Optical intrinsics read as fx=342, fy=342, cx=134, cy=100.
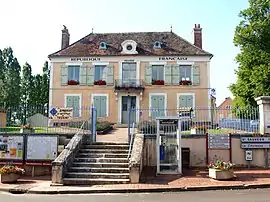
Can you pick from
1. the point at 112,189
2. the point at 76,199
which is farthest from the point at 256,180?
the point at 76,199

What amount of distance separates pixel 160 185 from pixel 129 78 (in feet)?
67.9

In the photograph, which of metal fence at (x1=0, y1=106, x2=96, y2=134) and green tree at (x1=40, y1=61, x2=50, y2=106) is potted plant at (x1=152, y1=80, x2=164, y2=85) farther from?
green tree at (x1=40, y1=61, x2=50, y2=106)

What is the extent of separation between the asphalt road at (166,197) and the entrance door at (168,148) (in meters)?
3.30

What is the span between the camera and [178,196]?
9312mm

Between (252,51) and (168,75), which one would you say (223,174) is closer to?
(168,75)

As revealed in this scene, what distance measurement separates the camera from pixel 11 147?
14.4 m

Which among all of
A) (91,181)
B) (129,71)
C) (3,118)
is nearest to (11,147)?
(3,118)

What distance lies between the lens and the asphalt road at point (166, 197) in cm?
867

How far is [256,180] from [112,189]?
4.73 meters

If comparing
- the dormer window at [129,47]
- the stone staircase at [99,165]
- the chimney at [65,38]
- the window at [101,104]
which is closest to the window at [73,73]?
the window at [101,104]

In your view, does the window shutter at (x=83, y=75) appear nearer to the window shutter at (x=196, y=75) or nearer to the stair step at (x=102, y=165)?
the window shutter at (x=196, y=75)

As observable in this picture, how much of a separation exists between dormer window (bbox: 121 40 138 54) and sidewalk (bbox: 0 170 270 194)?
66.1 ft

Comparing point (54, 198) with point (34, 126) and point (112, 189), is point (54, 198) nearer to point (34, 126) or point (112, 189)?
point (112, 189)

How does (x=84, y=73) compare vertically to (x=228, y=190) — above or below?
above
